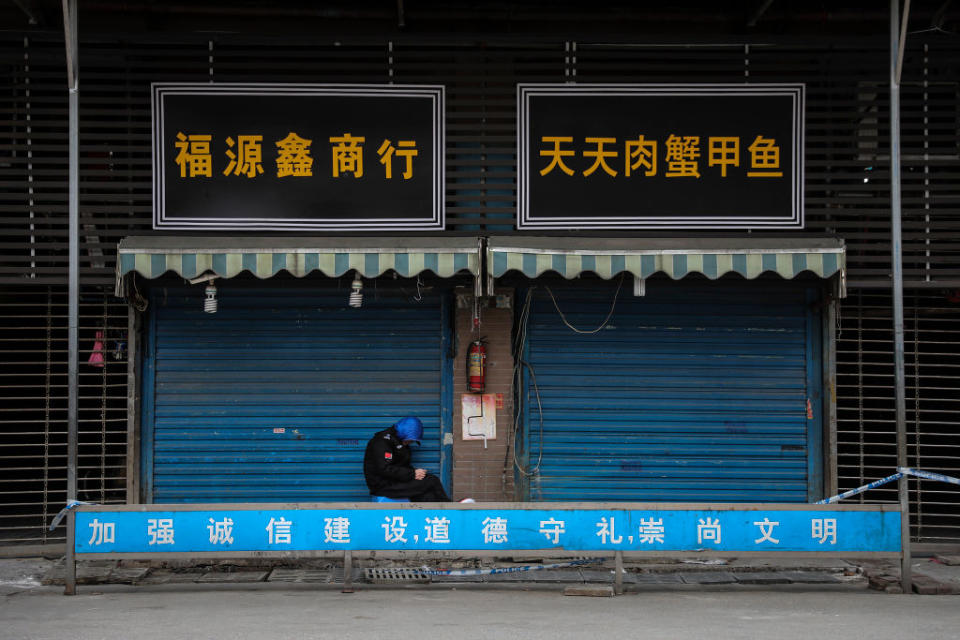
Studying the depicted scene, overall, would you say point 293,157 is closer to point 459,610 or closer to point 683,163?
point 683,163

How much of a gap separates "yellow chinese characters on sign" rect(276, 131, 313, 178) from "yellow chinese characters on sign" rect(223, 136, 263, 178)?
0.70 feet

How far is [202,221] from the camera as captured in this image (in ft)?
32.1

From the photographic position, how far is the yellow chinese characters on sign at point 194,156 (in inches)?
386

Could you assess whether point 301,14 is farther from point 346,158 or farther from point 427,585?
point 427,585

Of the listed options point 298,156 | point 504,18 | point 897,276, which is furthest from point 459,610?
point 504,18

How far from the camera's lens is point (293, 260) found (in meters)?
9.02

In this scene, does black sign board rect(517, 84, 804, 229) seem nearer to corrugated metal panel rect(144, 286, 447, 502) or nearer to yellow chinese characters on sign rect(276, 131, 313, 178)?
corrugated metal panel rect(144, 286, 447, 502)

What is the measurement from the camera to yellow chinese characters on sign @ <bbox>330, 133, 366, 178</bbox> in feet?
32.4

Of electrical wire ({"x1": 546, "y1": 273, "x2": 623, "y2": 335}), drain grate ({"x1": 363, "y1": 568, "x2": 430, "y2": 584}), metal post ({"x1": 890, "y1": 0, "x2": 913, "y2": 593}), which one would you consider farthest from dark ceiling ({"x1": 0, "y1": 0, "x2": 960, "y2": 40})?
drain grate ({"x1": 363, "y1": 568, "x2": 430, "y2": 584})

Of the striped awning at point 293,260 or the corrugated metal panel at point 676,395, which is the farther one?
the corrugated metal panel at point 676,395

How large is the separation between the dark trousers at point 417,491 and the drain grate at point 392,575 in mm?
877

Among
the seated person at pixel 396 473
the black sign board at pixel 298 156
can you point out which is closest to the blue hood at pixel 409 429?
the seated person at pixel 396 473

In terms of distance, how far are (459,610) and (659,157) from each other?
5351 mm

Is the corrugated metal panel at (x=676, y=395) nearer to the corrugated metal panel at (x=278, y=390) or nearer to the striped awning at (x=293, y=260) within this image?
the corrugated metal panel at (x=278, y=390)
